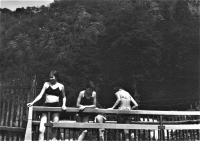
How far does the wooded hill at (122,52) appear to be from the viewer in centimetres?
4072

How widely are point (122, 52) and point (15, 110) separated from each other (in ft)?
117

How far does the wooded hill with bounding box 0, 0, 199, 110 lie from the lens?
1603 inches

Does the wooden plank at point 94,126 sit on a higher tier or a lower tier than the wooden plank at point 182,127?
higher

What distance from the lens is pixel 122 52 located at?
44062 mm

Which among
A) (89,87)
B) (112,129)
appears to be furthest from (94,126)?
(89,87)

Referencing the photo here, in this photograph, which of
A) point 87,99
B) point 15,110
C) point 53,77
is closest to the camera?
point 15,110

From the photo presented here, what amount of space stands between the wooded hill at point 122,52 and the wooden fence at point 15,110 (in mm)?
25977

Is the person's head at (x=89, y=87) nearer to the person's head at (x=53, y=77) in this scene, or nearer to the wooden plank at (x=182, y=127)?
the person's head at (x=53, y=77)

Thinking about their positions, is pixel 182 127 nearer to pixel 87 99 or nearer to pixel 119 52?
pixel 87 99

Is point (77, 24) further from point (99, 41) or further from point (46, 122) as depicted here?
point (46, 122)

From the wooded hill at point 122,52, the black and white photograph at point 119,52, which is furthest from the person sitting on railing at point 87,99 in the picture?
the wooded hill at point 122,52

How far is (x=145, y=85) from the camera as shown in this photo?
1630 inches

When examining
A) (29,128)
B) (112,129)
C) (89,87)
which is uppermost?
(89,87)

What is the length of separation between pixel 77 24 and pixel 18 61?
9.17 metres
